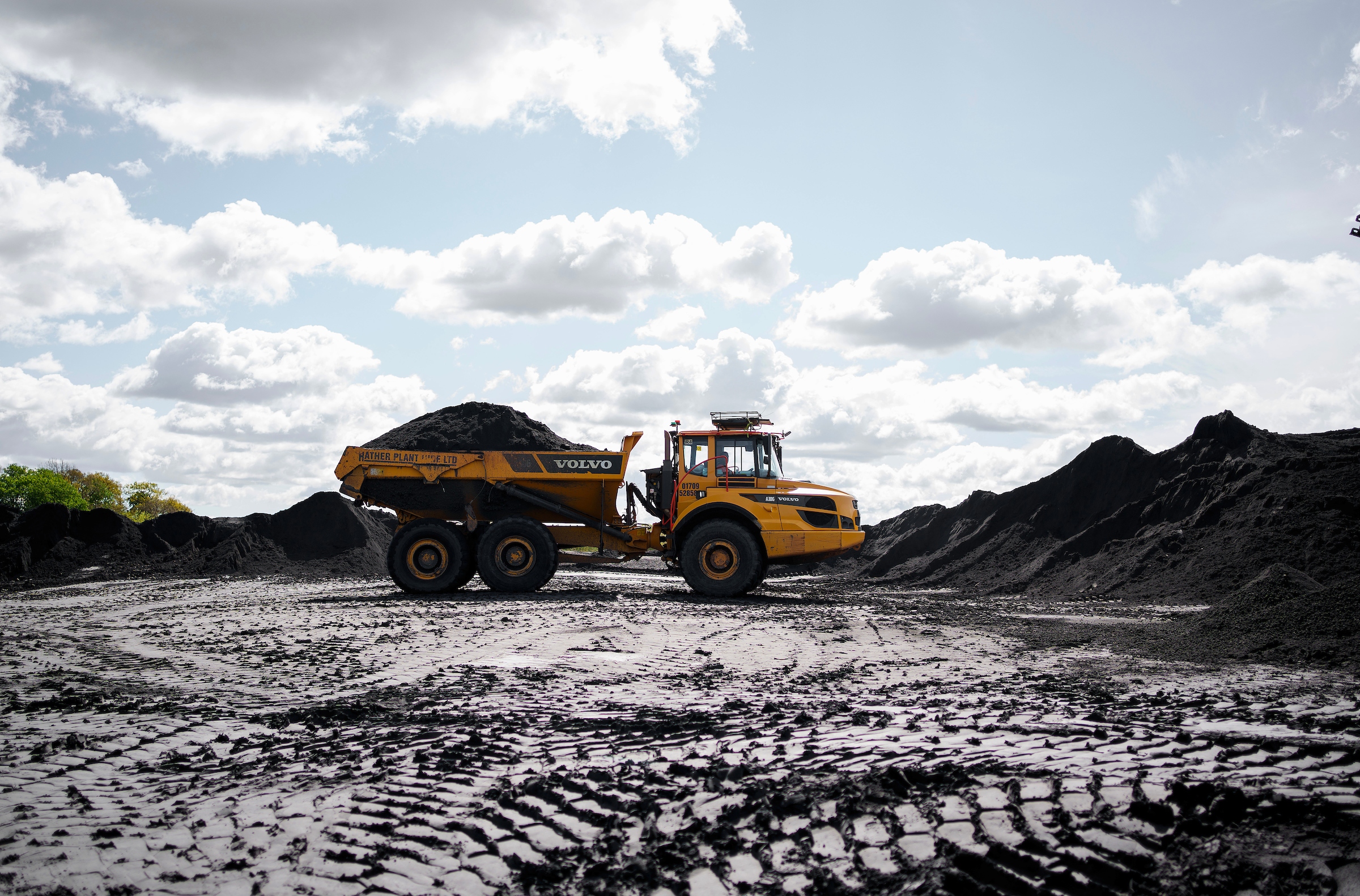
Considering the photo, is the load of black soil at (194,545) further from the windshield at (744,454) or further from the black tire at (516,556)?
the windshield at (744,454)

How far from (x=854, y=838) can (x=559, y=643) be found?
565cm

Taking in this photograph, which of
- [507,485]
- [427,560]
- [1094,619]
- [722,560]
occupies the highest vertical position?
[507,485]

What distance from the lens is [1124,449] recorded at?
21.8 metres

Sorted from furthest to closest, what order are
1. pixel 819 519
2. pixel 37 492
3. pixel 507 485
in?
pixel 37 492, pixel 507 485, pixel 819 519

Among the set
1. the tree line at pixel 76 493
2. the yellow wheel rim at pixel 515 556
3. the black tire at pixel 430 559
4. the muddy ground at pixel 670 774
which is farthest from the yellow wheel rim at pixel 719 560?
the tree line at pixel 76 493

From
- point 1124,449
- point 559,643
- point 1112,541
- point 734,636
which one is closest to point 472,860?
point 559,643

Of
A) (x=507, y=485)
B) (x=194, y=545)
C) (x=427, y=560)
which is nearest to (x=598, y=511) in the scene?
(x=507, y=485)

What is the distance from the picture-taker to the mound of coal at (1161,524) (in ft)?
48.5

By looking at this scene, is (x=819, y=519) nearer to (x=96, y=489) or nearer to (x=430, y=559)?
(x=430, y=559)

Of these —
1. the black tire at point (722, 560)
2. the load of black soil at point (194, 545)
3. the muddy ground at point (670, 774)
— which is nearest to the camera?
the muddy ground at point (670, 774)

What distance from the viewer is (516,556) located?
1442 centimetres

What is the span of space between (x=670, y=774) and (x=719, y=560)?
10.2 m

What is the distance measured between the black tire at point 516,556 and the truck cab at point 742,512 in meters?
2.13

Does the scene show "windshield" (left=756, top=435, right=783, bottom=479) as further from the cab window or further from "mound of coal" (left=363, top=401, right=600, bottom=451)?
"mound of coal" (left=363, top=401, right=600, bottom=451)
